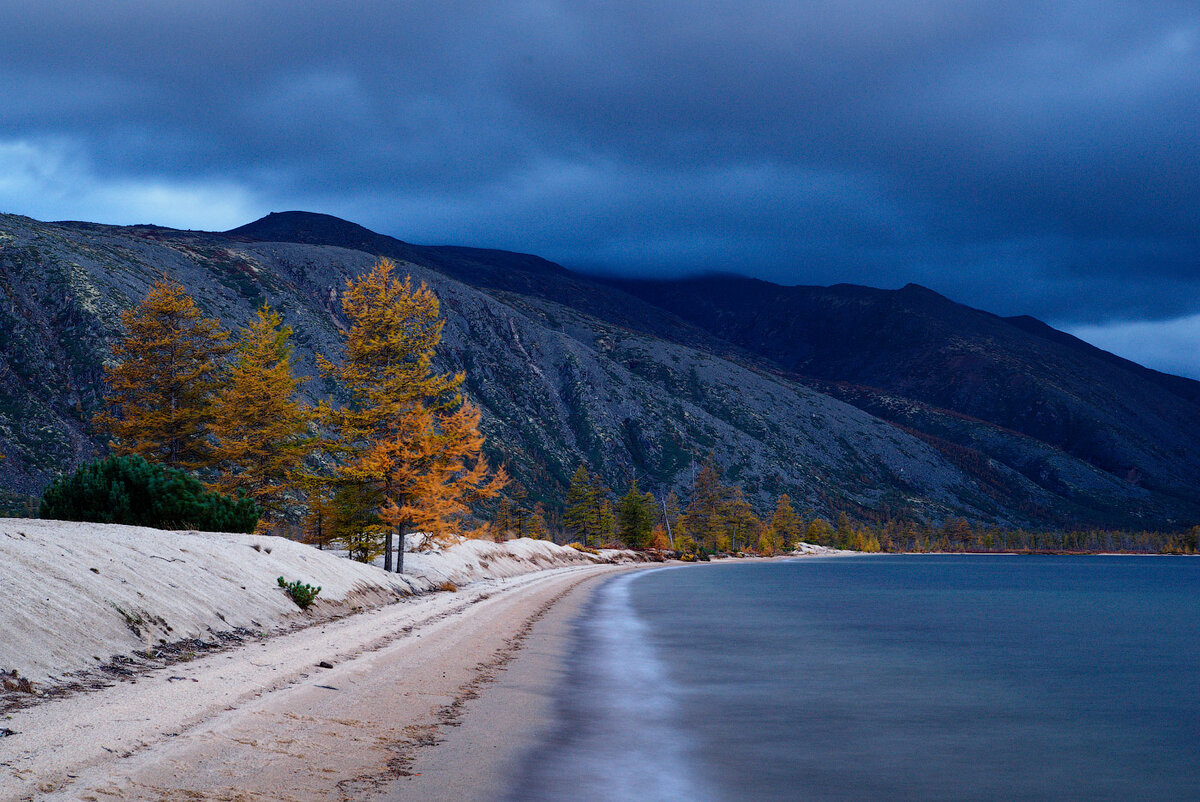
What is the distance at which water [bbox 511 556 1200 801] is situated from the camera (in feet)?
33.1

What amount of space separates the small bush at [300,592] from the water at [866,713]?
25.0 feet

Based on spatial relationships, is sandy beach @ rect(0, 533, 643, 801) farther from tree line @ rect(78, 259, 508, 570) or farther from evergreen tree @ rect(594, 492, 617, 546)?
evergreen tree @ rect(594, 492, 617, 546)

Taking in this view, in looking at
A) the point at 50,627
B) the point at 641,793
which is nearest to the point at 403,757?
the point at 641,793

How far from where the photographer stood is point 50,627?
12984mm

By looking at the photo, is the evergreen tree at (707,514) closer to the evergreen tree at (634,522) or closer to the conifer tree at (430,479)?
the evergreen tree at (634,522)

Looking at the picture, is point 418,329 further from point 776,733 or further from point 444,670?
point 776,733

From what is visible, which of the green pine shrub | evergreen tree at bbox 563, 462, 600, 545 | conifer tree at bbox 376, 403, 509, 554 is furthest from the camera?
evergreen tree at bbox 563, 462, 600, 545

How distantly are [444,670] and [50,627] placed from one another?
641 cm

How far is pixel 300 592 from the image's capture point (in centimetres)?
2259

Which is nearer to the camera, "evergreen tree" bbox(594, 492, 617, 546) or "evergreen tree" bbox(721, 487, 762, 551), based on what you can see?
"evergreen tree" bbox(594, 492, 617, 546)

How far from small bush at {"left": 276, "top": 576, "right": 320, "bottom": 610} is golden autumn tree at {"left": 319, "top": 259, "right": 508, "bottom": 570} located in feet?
38.6

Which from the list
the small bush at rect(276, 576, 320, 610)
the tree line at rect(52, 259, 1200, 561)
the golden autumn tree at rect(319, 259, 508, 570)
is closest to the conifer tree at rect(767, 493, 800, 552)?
the tree line at rect(52, 259, 1200, 561)

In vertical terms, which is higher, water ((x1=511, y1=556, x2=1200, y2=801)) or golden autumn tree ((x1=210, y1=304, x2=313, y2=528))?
golden autumn tree ((x1=210, y1=304, x2=313, y2=528))

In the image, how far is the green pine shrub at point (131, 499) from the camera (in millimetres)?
28328
